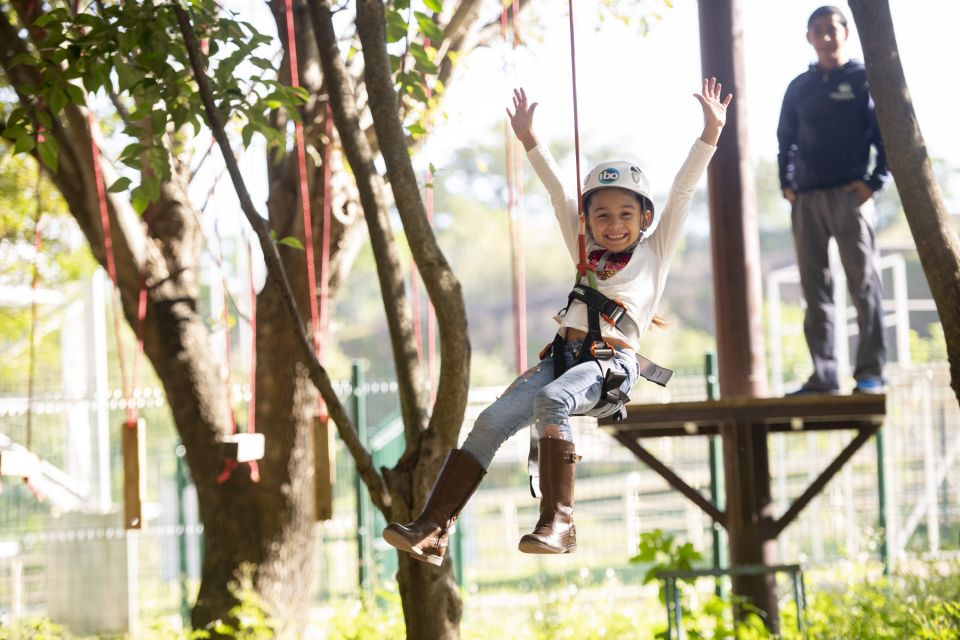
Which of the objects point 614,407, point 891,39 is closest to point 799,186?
point 891,39

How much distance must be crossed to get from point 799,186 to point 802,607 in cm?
200

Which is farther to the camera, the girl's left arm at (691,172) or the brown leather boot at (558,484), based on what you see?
the girl's left arm at (691,172)

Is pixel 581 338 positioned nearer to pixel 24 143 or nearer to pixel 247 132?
pixel 247 132

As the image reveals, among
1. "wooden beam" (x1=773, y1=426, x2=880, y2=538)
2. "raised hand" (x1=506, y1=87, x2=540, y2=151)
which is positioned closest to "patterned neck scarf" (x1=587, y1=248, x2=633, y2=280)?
"raised hand" (x1=506, y1=87, x2=540, y2=151)

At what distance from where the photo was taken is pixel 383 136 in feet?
14.6

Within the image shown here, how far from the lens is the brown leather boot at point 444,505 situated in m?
3.60

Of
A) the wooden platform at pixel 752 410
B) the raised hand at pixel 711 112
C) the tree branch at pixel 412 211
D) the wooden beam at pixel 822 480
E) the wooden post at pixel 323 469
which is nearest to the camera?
the raised hand at pixel 711 112

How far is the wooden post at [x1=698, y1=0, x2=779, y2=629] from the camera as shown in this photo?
20.5 feet

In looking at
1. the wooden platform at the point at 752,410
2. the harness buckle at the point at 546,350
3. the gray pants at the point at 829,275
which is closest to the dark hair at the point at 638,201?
the harness buckle at the point at 546,350

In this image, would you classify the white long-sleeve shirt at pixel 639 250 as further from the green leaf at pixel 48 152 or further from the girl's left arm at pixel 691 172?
the green leaf at pixel 48 152

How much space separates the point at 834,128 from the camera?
5691mm

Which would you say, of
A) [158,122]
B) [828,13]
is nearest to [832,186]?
[828,13]

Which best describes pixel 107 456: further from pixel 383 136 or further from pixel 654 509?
pixel 383 136

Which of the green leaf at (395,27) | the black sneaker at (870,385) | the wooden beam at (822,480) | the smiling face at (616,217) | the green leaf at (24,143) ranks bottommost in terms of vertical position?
the wooden beam at (822,480)
